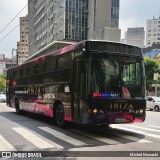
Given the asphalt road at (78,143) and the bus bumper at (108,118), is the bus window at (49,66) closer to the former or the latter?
the asphalt road at (78,143)

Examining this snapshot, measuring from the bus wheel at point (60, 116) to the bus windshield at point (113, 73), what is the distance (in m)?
2.86

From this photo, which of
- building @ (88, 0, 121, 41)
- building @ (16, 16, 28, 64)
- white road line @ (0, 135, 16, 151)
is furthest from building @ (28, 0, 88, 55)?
white road line @ (0, 135, 16, 151)

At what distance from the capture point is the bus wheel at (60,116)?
13.9 metres

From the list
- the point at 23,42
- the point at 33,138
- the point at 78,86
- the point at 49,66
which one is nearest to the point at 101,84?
the point at 78,86

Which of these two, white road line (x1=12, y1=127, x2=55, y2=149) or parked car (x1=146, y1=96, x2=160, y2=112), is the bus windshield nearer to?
white road line (x1=12, y1=127, x2=55, y2=149)

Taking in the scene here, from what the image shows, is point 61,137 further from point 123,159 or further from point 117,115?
point 123,159

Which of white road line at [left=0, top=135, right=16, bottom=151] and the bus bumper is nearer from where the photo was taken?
white road line at [left=0, top=135, right=16, bottom=151]

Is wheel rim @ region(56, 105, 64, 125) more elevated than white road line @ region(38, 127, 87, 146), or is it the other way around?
wheel rim @ region(56, 105, 64, 125)

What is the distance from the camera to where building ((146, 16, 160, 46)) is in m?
186

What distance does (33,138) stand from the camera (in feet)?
37.0

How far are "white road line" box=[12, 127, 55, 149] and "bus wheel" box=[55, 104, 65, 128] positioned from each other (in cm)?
147

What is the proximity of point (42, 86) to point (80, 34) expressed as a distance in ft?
261

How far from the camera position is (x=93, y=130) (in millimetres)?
13398

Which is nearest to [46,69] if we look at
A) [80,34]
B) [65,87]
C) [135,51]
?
[65,87]
